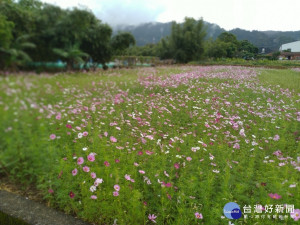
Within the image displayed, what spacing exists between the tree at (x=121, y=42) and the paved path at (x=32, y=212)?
139cm

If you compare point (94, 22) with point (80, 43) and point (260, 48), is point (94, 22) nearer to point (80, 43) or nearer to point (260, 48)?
point (80, 43)

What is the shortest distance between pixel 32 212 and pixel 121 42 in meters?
1.54

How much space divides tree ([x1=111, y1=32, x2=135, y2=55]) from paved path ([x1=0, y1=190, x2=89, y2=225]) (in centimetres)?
139

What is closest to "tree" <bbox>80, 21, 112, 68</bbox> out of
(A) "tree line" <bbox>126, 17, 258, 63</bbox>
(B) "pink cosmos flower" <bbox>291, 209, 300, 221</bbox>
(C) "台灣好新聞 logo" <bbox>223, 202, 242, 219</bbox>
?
(C) "台灣好新聞 logo" <bbox>223, 202, 242, 219</bbox>

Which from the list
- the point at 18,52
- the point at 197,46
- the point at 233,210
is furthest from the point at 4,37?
the point at 197,46

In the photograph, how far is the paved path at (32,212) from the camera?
1773 mm

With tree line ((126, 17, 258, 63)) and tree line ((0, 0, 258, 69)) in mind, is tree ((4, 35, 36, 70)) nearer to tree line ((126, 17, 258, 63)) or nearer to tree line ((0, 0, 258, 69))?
tree line ((0, 0, 258, 69))

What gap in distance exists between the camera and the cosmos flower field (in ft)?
3.47

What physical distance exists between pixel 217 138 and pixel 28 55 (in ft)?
10.3

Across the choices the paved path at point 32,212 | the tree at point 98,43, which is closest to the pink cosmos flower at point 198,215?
the paved path at point 32,212

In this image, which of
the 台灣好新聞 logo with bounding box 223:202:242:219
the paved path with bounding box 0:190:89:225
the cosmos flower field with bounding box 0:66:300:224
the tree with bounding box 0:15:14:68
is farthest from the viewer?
the paved path with bounding box 0:190:89:225

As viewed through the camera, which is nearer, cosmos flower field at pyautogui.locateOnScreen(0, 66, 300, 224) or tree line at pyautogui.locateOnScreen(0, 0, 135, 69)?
tree line at pyautogui.locateOnScreen(0, 0, 135, 69)

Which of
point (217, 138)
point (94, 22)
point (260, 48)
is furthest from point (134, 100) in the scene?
point (94, 22)

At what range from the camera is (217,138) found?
358cm
